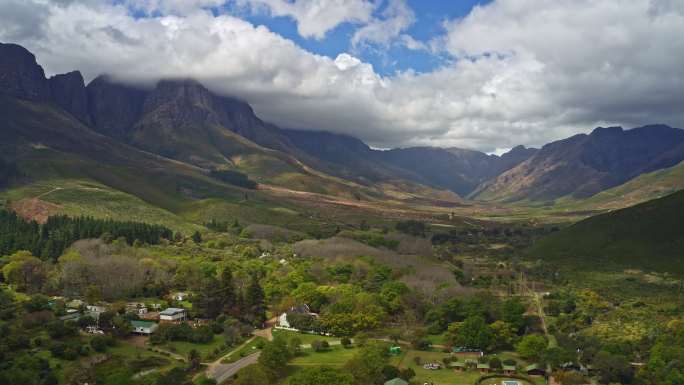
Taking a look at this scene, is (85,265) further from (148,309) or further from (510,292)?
(510,292)

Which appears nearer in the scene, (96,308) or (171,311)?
(96,308)

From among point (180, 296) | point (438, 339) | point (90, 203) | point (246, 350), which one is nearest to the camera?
point (246, 350)

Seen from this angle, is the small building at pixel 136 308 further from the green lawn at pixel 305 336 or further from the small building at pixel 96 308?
the green lawn at pixel 305 336

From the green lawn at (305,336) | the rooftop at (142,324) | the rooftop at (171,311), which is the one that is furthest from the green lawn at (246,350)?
the rooftop at (142,324)

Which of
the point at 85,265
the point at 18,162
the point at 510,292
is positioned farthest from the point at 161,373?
the point at 18,162

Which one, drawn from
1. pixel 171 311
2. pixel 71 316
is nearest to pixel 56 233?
pixel 71 316

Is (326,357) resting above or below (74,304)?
below

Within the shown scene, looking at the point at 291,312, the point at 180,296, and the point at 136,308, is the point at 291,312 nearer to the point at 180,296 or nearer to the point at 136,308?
the point at 180,296
